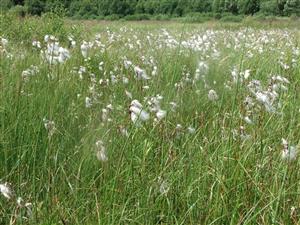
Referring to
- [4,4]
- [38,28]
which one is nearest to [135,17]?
[4,4]

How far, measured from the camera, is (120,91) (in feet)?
11.8

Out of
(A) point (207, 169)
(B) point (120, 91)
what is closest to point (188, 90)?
(B) point (120, 91)

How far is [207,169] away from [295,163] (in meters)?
0.37

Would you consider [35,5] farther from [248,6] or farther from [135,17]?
[248,6]

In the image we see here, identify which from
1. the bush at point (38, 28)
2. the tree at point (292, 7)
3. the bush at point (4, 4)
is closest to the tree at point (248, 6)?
the tree at point (292, 7)

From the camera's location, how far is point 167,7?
160 feet

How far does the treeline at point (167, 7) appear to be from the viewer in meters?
35.9

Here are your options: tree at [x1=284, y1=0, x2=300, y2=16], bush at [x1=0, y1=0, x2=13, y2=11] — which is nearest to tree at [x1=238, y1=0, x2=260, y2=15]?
tree at [x1=284, y1=0, x2=300, y2=16]

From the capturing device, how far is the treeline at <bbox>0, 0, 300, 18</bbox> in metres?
35.9

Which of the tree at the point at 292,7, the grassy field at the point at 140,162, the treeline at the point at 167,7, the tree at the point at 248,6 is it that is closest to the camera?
the grassy field at the point at 140,162

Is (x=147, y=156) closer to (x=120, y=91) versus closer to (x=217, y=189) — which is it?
(x=217, y=189)

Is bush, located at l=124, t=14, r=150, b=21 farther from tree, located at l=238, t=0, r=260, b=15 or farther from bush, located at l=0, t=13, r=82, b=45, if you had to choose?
bush, located at l=0, t=13, r=82, b=45

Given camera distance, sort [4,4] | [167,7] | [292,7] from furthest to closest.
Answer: [167,7] → [292,7] → [4,4]

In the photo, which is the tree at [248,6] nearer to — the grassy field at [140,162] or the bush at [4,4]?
the bush at [4,4]
